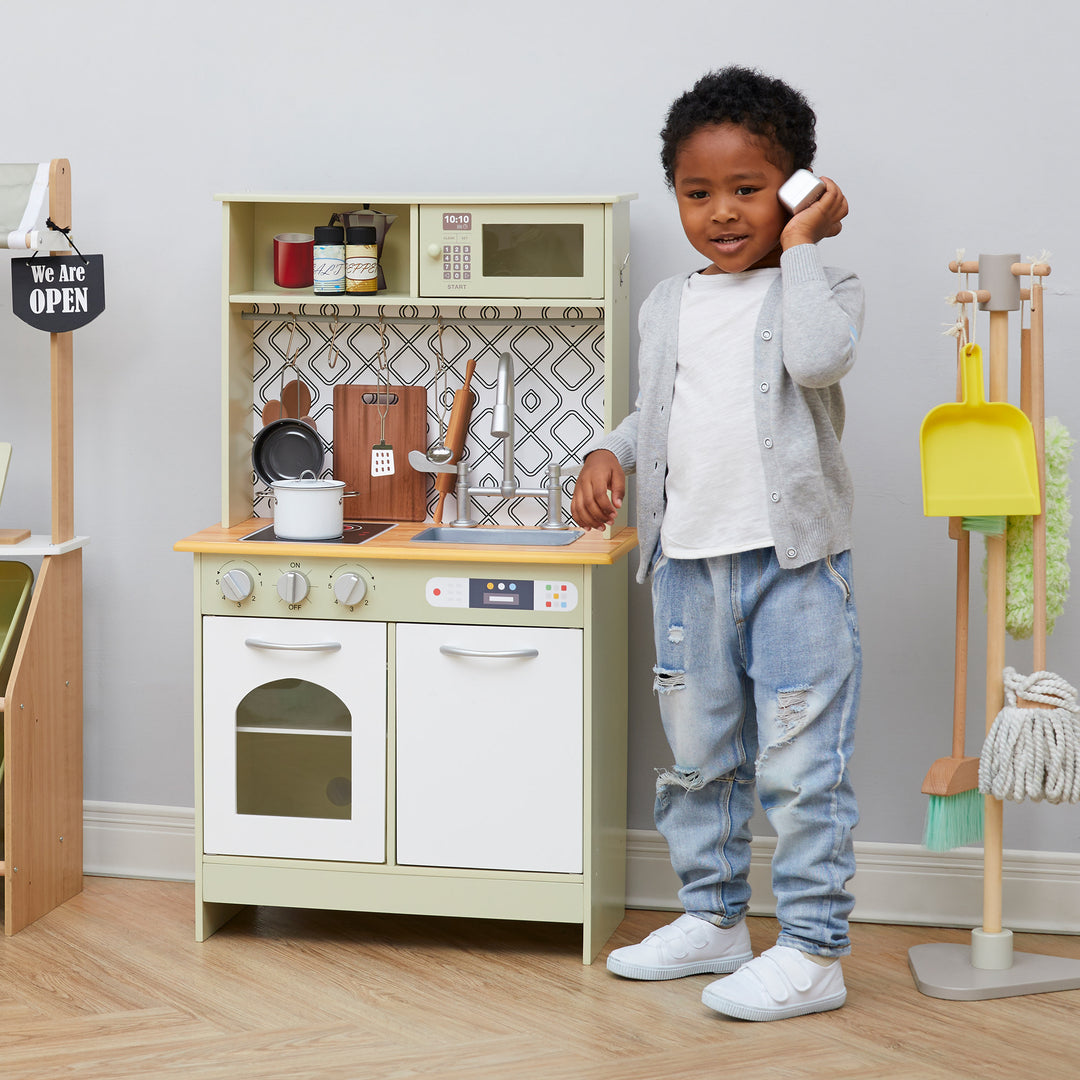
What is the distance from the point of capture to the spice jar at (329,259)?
2.45m

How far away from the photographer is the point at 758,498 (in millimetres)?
2080

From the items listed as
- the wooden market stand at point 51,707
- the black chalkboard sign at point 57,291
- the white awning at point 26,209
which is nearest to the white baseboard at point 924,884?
the wooden market stand at point 51,707

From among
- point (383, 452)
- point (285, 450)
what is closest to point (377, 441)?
point (383, 452)

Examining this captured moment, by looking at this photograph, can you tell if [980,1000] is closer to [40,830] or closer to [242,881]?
[242,881]

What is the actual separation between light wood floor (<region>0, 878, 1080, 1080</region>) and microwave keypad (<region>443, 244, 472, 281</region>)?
119 centimetres

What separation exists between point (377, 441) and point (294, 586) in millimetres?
420

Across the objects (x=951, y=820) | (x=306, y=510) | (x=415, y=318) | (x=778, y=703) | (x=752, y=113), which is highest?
(x=752, y=113)

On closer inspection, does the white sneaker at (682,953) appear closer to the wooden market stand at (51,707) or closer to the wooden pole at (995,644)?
the wooden pole at (995,644)

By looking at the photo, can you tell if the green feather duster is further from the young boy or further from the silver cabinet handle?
the silver cabinet handle

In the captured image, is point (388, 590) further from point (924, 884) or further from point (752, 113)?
point (924, 884)

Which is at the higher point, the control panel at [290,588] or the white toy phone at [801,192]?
the white toy phone at [801,192]

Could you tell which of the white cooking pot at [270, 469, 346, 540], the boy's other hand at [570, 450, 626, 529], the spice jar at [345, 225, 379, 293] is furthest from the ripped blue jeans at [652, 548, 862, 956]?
the spice jar at [345, 225, 379, 293]

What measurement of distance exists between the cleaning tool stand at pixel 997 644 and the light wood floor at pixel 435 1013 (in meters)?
0.03

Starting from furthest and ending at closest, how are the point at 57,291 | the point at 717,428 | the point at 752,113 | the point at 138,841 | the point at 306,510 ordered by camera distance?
1. the point at 138,841
2. the point at 57,291
3. the point at 306,510
4. the point at 717,428
5. the point at 752,113
